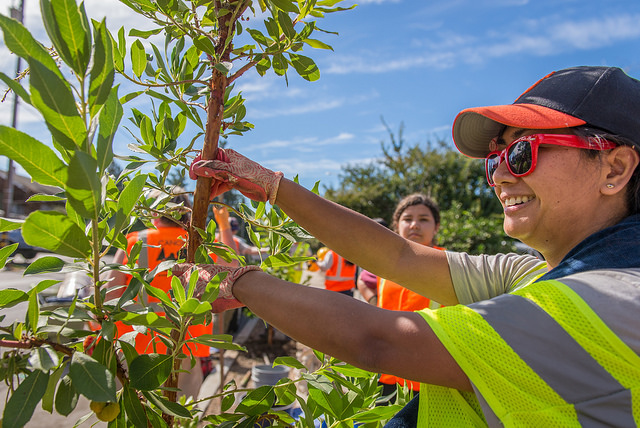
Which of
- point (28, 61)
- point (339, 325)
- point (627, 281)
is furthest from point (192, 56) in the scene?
point (627, 281)

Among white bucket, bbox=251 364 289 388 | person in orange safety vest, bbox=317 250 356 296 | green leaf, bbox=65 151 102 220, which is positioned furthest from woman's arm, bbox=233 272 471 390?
person in orange safety vest, bbox=317 250 356 296

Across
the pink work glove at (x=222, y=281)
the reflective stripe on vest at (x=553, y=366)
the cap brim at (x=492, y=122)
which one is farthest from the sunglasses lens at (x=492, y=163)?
the pink work glove at (x=222, y=281)

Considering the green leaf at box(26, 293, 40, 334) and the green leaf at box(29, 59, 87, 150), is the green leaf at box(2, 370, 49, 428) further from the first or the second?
the green leaf at box(29, 59, 87, 150)

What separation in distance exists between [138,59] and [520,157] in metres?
1.13

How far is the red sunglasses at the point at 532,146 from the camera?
114 cm

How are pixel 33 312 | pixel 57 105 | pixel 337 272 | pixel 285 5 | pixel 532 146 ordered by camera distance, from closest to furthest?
pixel 57 105
pixel 33 312
pixel 285 5
pixel 532 146
pixel 337 272

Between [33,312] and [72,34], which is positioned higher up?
[72,34]

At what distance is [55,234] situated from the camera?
2.50 ft

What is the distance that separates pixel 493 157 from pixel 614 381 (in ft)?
2.62

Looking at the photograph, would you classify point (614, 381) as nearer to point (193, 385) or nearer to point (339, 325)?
point (339, 325)

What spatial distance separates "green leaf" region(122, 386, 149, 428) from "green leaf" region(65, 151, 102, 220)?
1.51 ft

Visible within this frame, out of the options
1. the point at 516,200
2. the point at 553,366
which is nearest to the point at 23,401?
the point at 553,366

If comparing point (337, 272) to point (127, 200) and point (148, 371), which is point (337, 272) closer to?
point (148, 371)

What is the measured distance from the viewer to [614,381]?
852 mm
